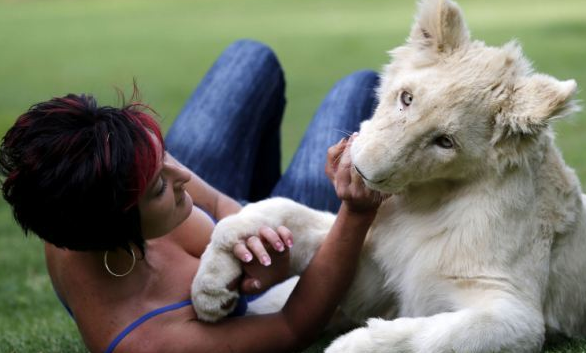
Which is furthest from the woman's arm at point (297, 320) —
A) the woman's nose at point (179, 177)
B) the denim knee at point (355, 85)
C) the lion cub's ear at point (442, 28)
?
the denim knee at point (355, 85)

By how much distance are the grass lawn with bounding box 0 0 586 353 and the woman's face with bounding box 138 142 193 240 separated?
0.73m

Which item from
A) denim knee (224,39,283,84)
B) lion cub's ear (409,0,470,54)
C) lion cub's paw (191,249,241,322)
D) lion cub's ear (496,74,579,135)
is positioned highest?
lion cub's ear (409,0,470,54)

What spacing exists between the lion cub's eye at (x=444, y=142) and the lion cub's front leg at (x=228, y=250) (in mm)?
680

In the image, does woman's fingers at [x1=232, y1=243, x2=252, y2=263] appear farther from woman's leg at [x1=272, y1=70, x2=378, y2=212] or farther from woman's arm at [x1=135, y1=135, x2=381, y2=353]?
woman's leg at [x1=272, y1=70, x2=378, y2=212]

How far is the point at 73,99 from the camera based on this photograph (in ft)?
9.78

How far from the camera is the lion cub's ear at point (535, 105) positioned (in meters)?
Result: 2.67

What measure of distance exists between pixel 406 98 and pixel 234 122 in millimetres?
2131

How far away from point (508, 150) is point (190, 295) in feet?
3.82

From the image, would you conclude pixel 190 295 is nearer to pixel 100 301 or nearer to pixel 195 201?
pixel 100 301

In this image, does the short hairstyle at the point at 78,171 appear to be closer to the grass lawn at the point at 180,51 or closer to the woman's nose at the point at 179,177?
the woman's nose at the point at 179,177

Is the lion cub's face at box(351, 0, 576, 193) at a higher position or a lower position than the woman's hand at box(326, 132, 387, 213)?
higher

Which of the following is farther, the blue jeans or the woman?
the blue jeans

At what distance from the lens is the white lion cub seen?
2719 mm

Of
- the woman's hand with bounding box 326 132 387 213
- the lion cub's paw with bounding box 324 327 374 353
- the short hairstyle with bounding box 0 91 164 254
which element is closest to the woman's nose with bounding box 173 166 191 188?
the short hairstyle with bounding box 0 91 164 254
